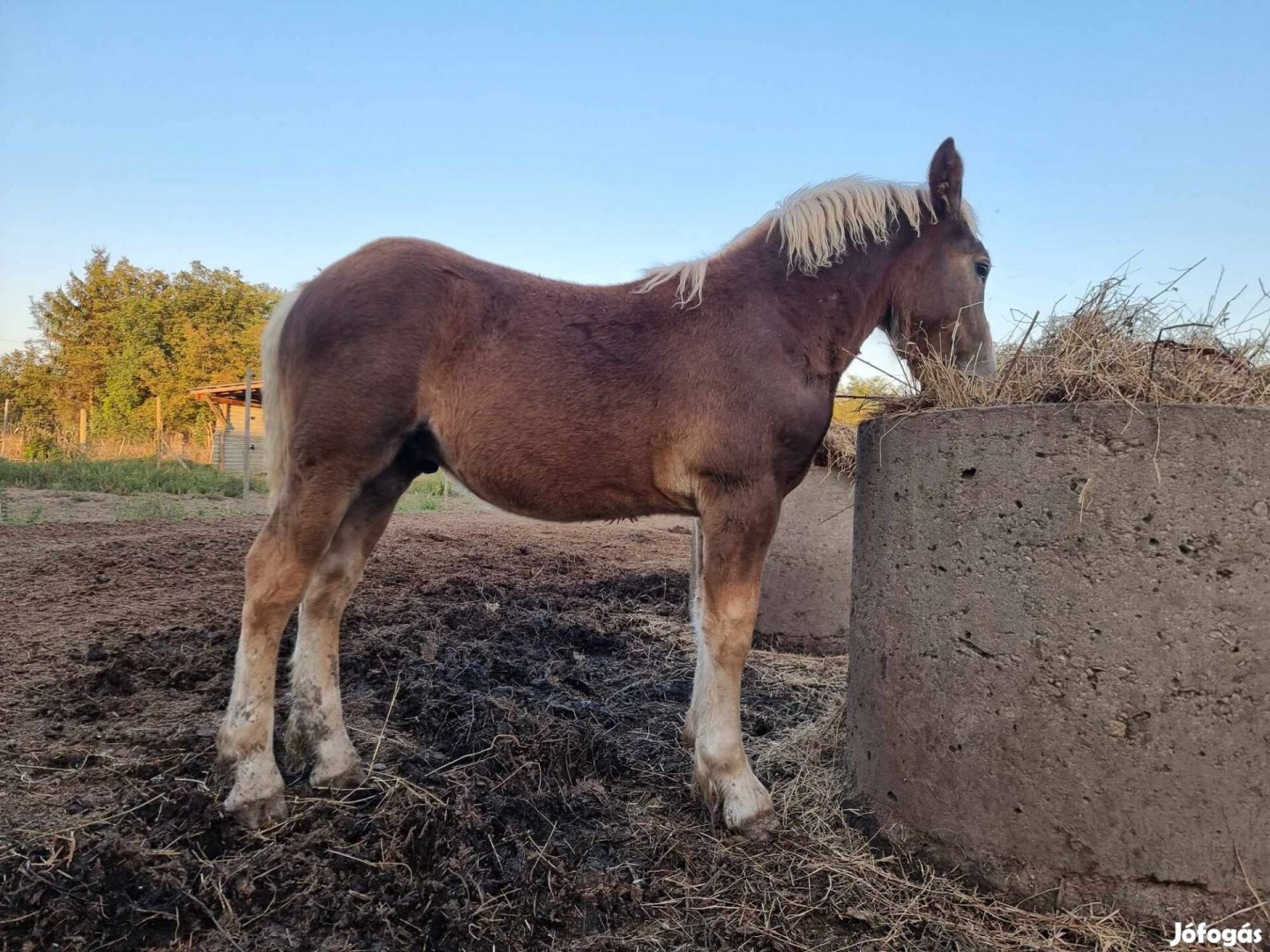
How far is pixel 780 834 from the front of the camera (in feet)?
9.02

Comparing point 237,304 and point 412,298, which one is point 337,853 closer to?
point 412,298

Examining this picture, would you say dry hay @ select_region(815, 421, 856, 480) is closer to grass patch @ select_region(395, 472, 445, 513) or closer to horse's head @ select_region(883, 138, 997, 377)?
horse's head @ select_region(883, 138, 997, 377)

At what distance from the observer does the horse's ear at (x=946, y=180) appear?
3.10m

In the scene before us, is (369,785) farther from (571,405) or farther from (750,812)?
(571,405)

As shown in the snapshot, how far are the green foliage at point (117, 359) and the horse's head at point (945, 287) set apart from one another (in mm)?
28636

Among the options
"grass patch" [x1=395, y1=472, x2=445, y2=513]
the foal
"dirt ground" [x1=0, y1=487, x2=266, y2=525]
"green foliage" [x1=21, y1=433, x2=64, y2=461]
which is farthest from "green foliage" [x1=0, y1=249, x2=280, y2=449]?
the foal

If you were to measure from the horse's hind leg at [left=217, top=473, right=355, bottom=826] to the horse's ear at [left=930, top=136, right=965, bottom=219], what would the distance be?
2705 mm

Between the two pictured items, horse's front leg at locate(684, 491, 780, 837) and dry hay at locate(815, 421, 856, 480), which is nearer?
horse's front leg at locate(684, 491, 780, 837)

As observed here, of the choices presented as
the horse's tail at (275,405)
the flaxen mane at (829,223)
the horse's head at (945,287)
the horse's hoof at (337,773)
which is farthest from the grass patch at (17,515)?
the horse's head at (945,287)

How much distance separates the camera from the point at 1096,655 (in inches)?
86.3

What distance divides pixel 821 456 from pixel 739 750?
3.22 meters

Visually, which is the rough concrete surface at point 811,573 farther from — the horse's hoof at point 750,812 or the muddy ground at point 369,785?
the horse's hoof at point 750,812

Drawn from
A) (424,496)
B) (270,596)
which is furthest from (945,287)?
(424,496)

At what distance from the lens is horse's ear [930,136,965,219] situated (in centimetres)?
310
